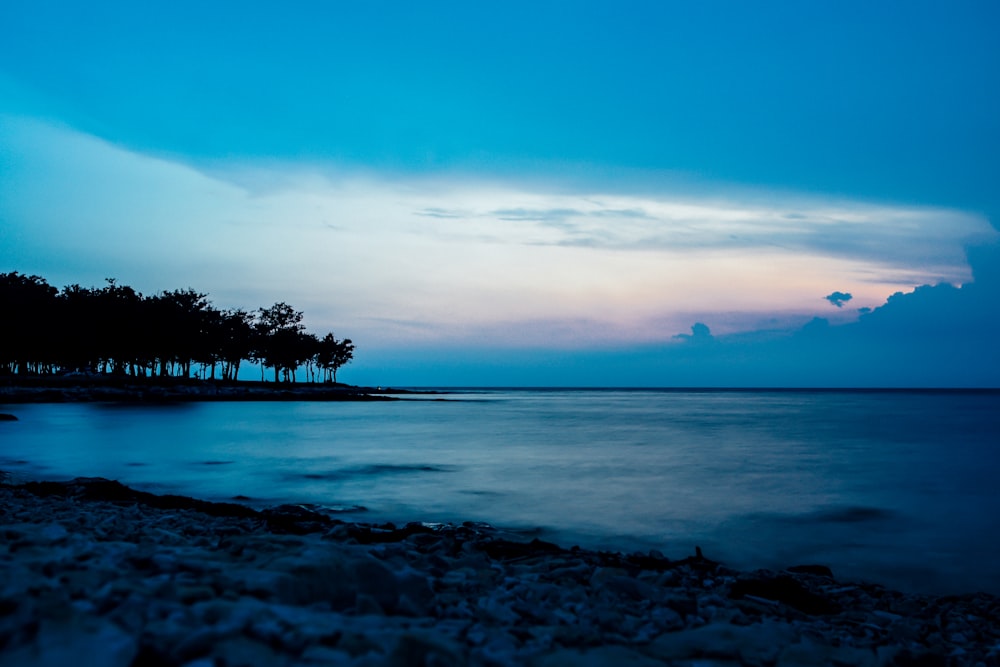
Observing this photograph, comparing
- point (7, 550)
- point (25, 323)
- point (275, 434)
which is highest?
point (25, 323)

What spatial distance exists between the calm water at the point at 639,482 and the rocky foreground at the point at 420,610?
3.02m

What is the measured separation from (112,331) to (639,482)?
7766 centimetres

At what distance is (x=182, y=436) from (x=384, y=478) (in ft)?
57.2

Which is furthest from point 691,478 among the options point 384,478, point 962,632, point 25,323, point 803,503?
point 25,323

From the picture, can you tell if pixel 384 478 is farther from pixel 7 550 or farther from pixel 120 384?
pixel 120 384

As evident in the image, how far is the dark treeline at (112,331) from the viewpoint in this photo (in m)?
71.6

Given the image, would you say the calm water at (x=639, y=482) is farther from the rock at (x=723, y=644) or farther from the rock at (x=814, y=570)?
the rock at (x=723, y=644)

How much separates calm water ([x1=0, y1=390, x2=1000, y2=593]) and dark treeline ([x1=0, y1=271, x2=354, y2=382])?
1835 inches

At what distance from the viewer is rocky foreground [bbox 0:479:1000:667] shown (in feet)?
9.52

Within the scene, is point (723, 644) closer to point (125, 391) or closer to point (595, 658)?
point (595, 658)

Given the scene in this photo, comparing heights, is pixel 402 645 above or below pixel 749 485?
above

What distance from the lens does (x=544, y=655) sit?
346cm

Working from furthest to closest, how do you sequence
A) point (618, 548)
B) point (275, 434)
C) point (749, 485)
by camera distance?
point (275, 434) → point (749, 485) → point (618, 548)

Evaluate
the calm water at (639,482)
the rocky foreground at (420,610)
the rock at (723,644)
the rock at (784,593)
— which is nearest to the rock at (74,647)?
the rocky foreground at (420,610)
